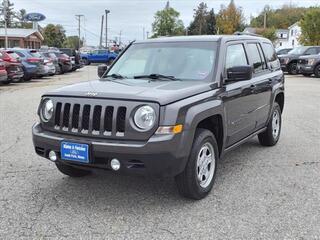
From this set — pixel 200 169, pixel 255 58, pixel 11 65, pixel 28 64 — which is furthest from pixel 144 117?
pixel 28 64

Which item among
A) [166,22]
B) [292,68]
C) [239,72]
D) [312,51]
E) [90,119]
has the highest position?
[166,22]

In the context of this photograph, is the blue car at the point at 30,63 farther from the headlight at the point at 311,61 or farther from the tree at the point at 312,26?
the tree at the point at 312,26

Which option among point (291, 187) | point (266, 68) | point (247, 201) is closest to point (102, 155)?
Answer: point (247, 201)

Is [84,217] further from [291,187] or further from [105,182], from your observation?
[291,187]

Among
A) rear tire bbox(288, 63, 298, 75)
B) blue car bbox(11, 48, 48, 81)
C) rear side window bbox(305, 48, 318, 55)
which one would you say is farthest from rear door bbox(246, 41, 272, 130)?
rear tire bbox(288, 63, 298, 75)

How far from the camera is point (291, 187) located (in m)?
5.34

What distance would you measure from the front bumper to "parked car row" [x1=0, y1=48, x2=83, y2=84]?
46.1 ft

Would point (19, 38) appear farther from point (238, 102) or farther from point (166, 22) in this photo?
point (238, 102)

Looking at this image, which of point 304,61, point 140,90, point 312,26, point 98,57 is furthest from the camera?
point 98,57

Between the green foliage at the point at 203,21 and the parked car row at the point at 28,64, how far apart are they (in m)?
68.9

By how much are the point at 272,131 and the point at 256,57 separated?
1.37m

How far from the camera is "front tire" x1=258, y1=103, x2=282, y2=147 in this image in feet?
24.0

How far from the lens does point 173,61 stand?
5684 millimetres

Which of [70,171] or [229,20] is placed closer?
[70,171]
